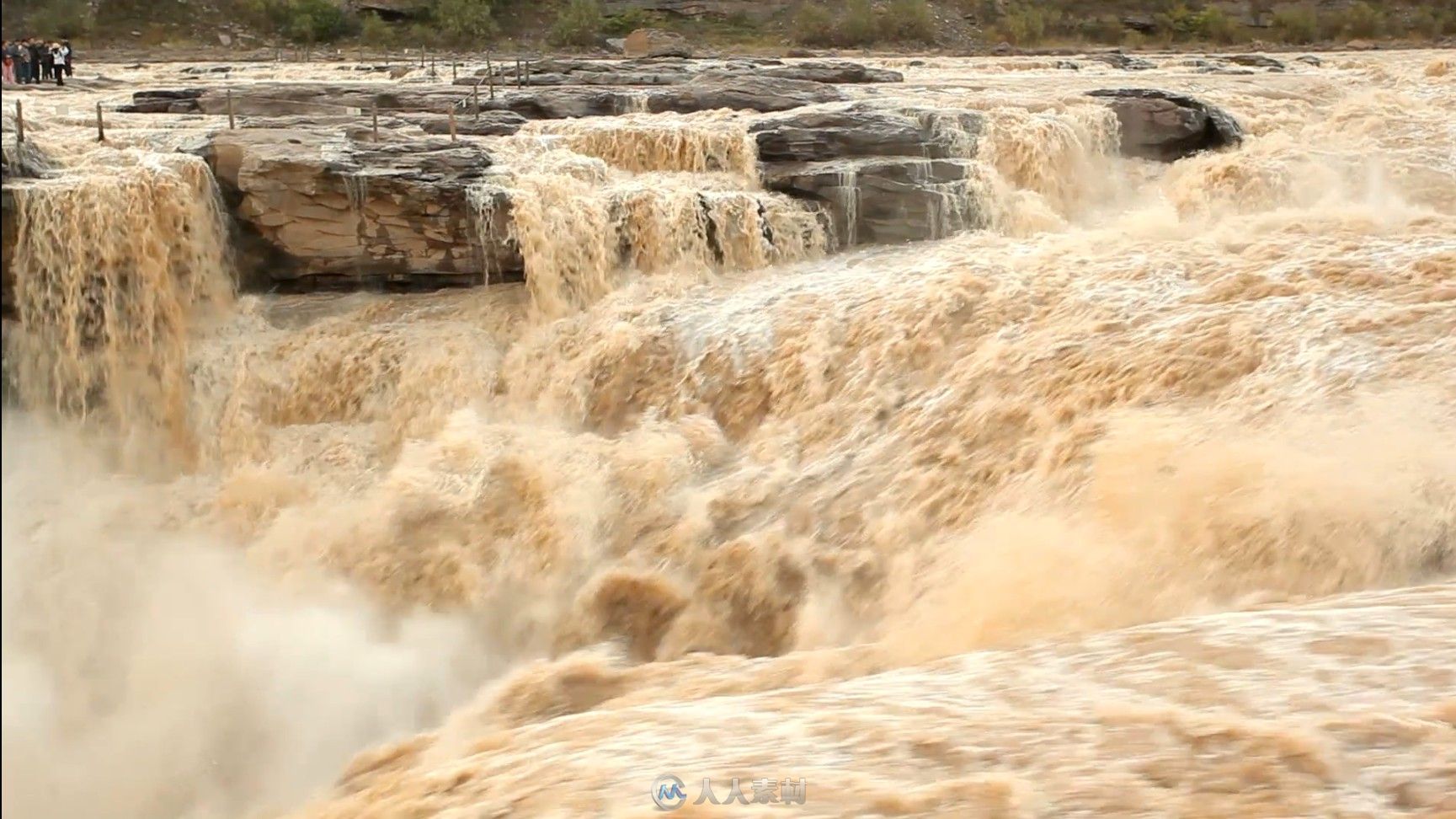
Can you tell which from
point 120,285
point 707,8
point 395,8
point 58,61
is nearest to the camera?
point 120,285

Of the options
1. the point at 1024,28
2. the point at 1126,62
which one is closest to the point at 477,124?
the point at 1126,62

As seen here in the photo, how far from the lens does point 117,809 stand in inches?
222

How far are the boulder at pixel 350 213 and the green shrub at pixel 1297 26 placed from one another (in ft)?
84.8

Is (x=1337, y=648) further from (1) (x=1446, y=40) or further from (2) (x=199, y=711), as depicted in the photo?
(1) (x=1446, y=40)

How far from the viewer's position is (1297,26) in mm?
29328

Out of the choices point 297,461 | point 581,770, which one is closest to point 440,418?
point 297,461

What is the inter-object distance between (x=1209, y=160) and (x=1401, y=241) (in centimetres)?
367

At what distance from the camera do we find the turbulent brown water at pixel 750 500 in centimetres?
384

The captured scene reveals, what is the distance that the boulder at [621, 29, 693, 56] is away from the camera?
26234mm

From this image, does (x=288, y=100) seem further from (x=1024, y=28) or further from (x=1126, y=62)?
(x=1024, y=28)

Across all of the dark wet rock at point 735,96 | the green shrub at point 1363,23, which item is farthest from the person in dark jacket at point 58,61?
the green shrub at point 1363,23

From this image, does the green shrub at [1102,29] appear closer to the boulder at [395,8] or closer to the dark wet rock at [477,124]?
the boulder at [395,8]
